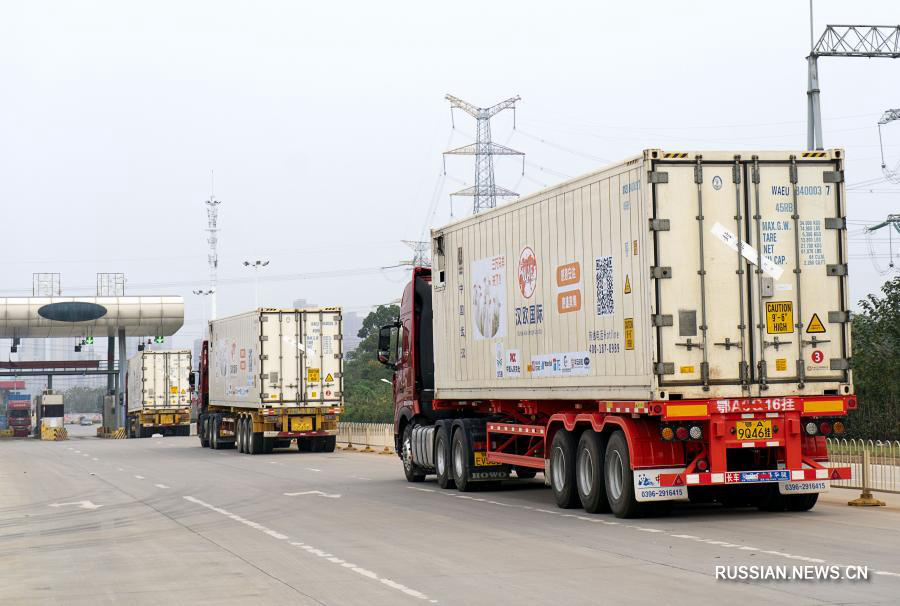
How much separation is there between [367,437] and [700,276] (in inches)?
1137

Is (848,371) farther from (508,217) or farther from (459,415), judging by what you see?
(459,415)

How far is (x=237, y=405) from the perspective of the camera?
39844 mm

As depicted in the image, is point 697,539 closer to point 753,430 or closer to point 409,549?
point 753,430

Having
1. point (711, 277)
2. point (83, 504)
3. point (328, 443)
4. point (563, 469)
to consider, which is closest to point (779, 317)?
point (711, 277)

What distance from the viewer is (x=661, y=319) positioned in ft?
48.5

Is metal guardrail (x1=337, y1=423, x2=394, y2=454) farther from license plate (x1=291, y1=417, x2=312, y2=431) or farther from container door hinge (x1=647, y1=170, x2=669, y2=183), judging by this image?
container door hinge (x1=647, y1=170, x2=669, y2=183)

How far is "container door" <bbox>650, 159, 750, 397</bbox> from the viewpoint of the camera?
14844 mm

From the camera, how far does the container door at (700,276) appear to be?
14.8 m

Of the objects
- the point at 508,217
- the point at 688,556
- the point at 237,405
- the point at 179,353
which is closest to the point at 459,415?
the point at 508,217

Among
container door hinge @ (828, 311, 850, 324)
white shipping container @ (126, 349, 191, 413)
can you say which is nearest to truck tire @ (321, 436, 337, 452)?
white shipping container @ (126, 349, 191, 413)

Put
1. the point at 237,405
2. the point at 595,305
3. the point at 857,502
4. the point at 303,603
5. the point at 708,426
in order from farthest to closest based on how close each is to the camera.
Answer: the point at 237,405
the point at 857,502
the point at 595,305
the point at 708,426
the point at 303,603

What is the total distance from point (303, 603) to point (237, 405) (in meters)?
30.4

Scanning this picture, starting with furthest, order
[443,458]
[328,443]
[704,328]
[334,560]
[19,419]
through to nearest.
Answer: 1. [19,419]
2. [328,443]
3. [443,458]
4. [704,328]
5. [334,560]

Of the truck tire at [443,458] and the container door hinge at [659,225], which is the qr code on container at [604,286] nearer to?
the container door hinge at [659,225]
